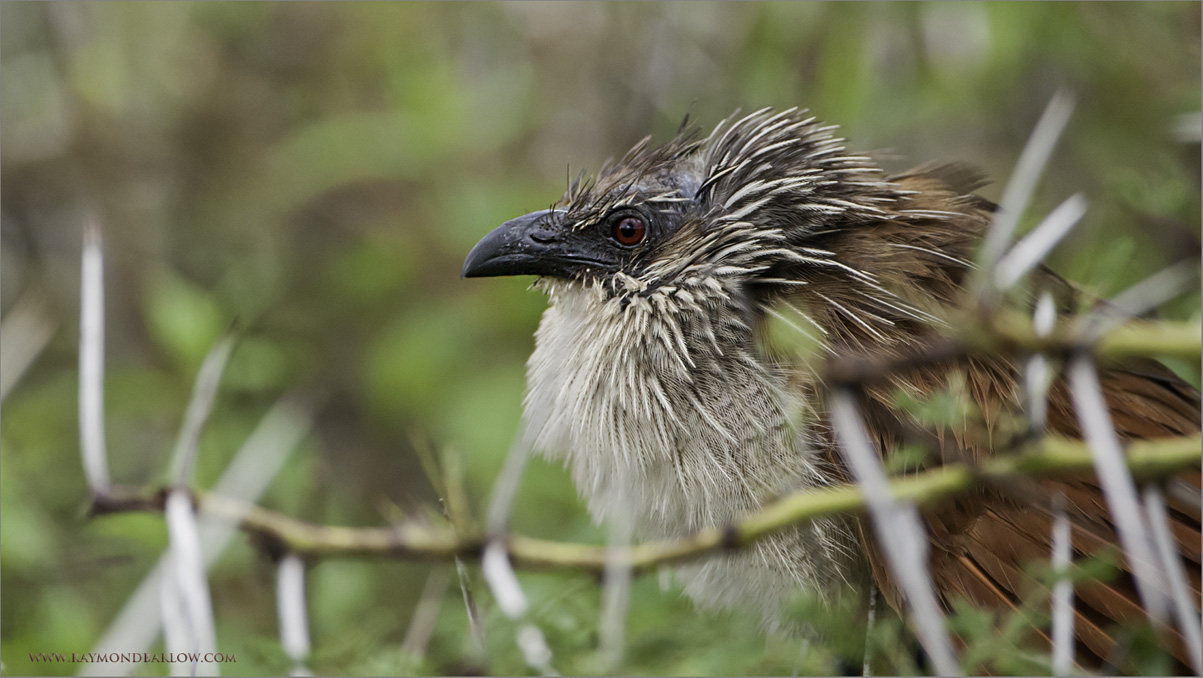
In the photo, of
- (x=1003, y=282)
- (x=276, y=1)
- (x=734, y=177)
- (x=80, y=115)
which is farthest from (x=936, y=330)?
(x=276, y=1)

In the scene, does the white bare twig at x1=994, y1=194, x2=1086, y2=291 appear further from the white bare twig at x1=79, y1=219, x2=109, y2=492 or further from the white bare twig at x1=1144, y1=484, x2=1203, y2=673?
the white bare twig at x1=79, y1=219, x2=109, y2=492

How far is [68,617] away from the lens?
2217mm

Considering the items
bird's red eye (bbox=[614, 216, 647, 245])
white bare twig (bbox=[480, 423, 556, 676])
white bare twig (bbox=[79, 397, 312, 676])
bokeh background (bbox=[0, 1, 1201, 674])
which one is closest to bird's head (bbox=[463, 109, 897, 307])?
bird's red eye (bbox=[614, 216, 647, 245])

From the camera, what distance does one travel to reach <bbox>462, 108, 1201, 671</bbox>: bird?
65.3 inches

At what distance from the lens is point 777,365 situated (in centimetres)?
179

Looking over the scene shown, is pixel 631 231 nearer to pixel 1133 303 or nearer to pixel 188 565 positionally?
pixel 1133 303

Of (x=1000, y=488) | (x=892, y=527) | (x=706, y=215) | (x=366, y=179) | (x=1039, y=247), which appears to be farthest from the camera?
(x=366, y=179)

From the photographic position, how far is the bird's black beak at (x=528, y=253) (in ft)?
7.22

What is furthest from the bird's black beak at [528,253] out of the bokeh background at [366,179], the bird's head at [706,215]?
the bokeh background at [366,179]

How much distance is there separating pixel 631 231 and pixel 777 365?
21.6 inches

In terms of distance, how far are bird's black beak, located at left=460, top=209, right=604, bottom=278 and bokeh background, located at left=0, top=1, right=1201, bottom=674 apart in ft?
2.36

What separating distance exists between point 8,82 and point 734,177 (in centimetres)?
325

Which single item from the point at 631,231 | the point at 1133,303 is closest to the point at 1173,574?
the point at 1133,303

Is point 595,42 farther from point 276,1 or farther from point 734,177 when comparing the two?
point 734,177
